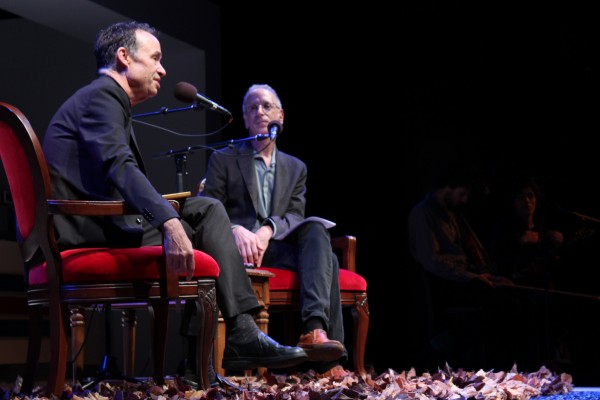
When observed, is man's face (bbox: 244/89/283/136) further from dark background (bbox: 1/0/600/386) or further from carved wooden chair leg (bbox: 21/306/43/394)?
carved wooden chair leg (bbox: 21/306/43/394)

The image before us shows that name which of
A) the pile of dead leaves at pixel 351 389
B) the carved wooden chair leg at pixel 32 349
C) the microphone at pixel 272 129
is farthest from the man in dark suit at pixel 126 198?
the microphone at pixel 272 129

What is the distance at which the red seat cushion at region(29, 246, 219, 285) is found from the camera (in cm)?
255

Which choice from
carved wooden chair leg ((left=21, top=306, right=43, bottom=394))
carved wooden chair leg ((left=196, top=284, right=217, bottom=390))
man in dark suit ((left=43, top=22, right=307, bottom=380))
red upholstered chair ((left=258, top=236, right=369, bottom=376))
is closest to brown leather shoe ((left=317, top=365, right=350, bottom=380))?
red upholstered chair ((left=258, top=236, right=369, bottom=376))

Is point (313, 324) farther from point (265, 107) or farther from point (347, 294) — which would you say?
point (265, 107)

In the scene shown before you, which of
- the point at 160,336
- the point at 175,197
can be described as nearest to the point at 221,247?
the point at 175,197

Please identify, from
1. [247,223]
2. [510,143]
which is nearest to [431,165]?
[510,143]

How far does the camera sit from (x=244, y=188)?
13.0ft

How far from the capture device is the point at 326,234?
3.56 metres

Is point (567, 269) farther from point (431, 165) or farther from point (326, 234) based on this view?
point (326, 234)

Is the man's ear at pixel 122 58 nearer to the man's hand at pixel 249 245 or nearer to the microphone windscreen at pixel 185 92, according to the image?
the microphone windscreen at pixel 185 92

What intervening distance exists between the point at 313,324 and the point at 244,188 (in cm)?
90

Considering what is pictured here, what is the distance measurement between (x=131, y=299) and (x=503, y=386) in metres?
1.30

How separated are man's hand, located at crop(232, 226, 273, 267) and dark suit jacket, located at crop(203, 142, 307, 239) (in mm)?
301

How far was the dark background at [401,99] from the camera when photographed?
16.2ft
